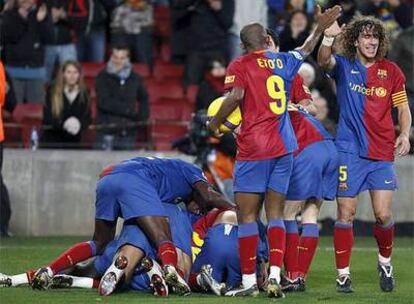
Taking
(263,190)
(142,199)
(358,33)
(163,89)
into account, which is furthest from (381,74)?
(163,89)

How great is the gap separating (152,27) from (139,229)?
31.1 feet

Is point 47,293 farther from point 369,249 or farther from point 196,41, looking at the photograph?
point 196,41

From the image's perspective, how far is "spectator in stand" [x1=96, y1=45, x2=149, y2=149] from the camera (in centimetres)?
1761

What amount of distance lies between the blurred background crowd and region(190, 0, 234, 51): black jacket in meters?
0.01

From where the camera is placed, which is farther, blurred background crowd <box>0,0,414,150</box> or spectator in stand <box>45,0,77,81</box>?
spectator in stand <box>45,0,77,81</box>

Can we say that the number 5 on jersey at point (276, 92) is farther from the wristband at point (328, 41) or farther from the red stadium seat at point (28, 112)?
the red stadium seat at point (28, 112)

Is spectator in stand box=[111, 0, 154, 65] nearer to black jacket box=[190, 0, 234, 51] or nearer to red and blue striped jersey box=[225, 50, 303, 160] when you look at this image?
black jacket box=[190, 0, 234, 51]

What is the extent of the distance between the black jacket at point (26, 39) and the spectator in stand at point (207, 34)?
2.02 meters

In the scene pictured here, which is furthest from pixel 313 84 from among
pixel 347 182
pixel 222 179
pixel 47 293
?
pixel 47 293

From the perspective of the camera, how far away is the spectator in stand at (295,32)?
18453 millimetres

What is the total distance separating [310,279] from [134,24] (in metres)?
8.17

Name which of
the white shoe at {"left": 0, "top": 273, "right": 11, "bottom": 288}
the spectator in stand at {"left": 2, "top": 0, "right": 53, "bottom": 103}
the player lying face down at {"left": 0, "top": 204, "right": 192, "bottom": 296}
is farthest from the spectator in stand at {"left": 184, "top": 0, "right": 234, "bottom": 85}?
the white shoe at {"left": 0, "top": 273, "right": 11, "bottom": 288}

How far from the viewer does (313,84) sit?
696 inches

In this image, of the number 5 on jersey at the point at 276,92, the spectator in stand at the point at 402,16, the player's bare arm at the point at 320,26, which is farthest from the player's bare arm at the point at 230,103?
the spectator in stand at the point at 402,16
